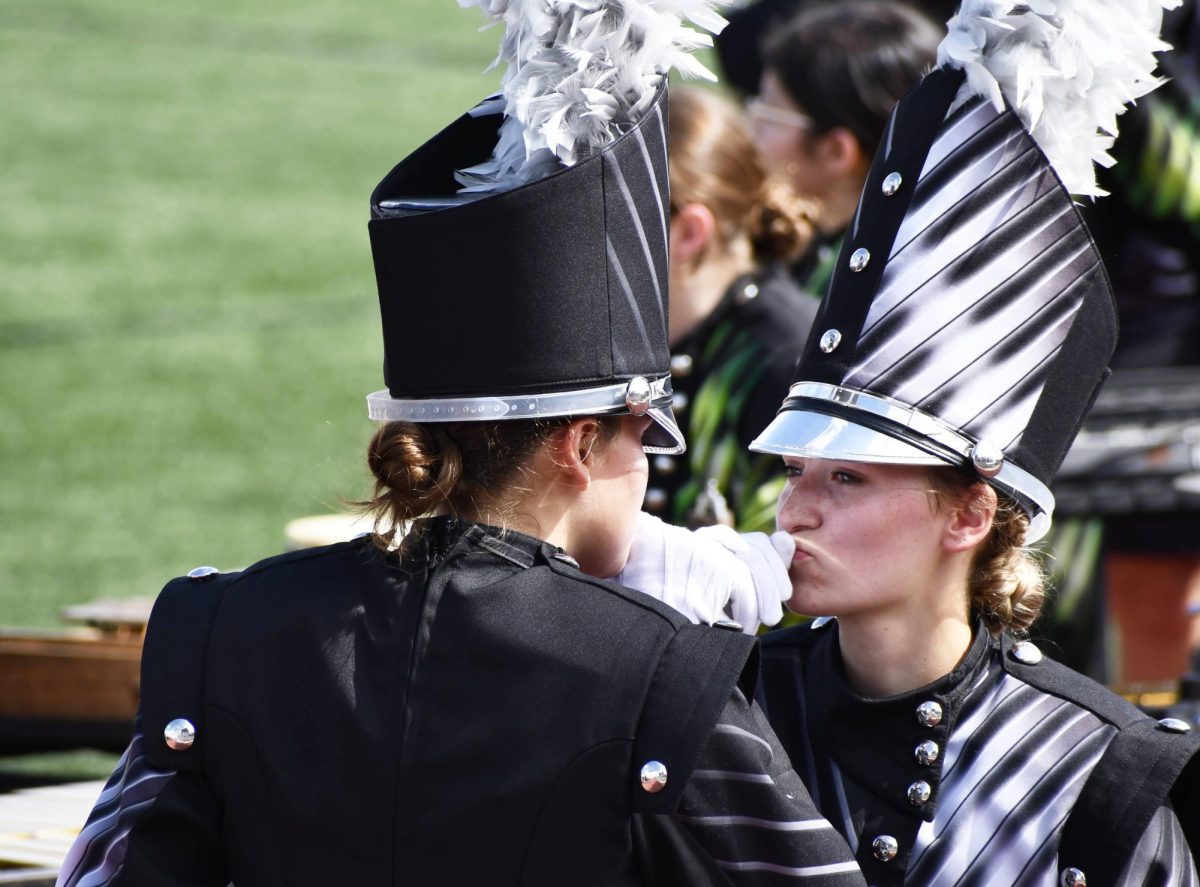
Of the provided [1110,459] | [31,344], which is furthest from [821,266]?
[31,344]

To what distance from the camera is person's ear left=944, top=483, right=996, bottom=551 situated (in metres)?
2.25

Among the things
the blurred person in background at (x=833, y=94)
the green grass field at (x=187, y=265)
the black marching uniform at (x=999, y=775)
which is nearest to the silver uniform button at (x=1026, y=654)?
the black marching uniform at (x=999, y=775)

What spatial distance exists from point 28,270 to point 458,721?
35.4 feet

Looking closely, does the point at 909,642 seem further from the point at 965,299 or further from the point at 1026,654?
the point at 965,299

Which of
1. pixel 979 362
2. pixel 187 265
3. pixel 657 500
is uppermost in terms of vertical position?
pixel 979 362

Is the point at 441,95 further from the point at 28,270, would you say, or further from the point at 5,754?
the point at 5,754

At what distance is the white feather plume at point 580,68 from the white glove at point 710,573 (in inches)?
21.4

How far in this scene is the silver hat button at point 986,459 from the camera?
2.18 m

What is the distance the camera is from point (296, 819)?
189 cm

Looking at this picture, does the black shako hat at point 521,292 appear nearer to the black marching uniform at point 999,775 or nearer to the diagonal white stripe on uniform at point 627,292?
the diagonal white stripe on uniform at point 627,292

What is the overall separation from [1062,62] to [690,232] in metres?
1.70

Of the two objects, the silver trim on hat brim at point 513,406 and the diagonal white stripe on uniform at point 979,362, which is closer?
the silver trim on hat brim at point 513,406

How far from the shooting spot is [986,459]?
2.18 m

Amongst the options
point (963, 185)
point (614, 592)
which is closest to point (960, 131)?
point (963, 185)
